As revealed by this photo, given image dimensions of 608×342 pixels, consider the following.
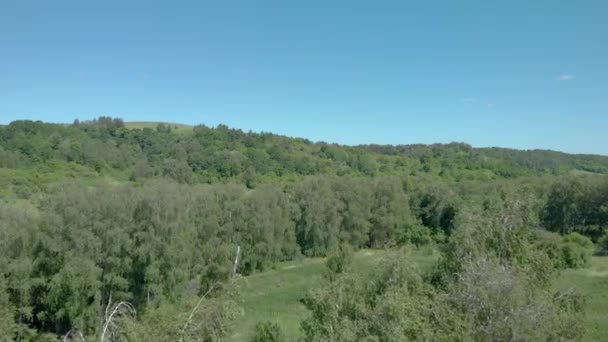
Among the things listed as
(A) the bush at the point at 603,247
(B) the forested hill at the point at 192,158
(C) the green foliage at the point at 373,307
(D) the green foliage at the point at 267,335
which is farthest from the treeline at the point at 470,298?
(B) the forested hill at the point at 192,158

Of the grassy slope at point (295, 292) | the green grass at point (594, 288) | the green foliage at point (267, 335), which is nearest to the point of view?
the green foliage at point (267, 335)

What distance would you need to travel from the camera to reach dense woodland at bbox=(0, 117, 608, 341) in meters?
12.6

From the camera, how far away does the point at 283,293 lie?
151 ft

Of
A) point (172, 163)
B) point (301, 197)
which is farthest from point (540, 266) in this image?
point (172, 163)

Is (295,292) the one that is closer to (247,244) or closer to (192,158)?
(247,244)

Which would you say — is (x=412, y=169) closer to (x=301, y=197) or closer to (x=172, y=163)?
(x=172, y=163)

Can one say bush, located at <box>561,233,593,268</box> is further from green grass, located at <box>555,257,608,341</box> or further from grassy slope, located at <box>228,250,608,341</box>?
grassy slope, located at <box>228,250,608,341</box>

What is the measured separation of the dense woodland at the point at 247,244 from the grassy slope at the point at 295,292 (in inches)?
89.9

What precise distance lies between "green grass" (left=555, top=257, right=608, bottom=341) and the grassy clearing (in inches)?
410

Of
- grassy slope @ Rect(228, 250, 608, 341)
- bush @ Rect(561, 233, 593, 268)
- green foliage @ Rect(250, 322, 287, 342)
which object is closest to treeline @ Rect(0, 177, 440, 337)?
grassy slope @ Rect(228, 250, 608, 341)

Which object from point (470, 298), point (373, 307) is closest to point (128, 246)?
point (373, 307)

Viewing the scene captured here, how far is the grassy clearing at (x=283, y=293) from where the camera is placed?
110 feet

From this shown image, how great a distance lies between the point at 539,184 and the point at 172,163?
6784 cm

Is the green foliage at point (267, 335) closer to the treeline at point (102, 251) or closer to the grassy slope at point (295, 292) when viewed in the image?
the grassy slope at point (295, 292)
